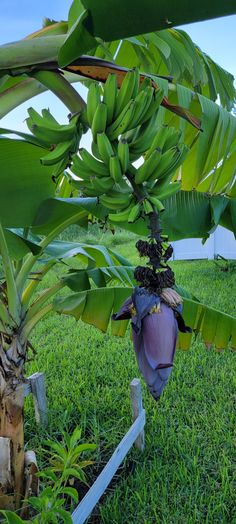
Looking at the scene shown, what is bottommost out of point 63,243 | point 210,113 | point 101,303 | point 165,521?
point 165,521

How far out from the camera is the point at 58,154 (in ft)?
1.61

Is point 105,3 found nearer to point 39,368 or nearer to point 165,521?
point 165,521

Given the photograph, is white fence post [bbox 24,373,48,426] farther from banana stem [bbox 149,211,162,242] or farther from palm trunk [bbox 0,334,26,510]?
banana stem [bbox 149,211,162,242]

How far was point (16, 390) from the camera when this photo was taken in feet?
→ 3.56

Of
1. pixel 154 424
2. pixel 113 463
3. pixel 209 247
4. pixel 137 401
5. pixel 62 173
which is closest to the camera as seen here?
pixel 62 173

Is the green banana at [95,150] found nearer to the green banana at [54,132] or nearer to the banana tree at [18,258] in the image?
the green banana at [54,132]

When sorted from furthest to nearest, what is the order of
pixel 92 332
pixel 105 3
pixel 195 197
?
pixel 92 332, pixel 195 197, pixel 105 3

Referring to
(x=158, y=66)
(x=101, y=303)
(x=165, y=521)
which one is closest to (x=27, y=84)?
(x=158, y=66)

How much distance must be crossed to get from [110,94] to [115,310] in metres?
0.87

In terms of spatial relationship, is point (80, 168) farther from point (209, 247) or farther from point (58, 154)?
point (209, 247)

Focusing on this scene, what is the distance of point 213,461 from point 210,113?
1.21 m

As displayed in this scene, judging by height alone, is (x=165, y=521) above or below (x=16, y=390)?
below

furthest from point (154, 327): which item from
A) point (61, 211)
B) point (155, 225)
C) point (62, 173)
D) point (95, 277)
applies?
point (95, 277)

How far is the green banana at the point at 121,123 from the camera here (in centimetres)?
47
